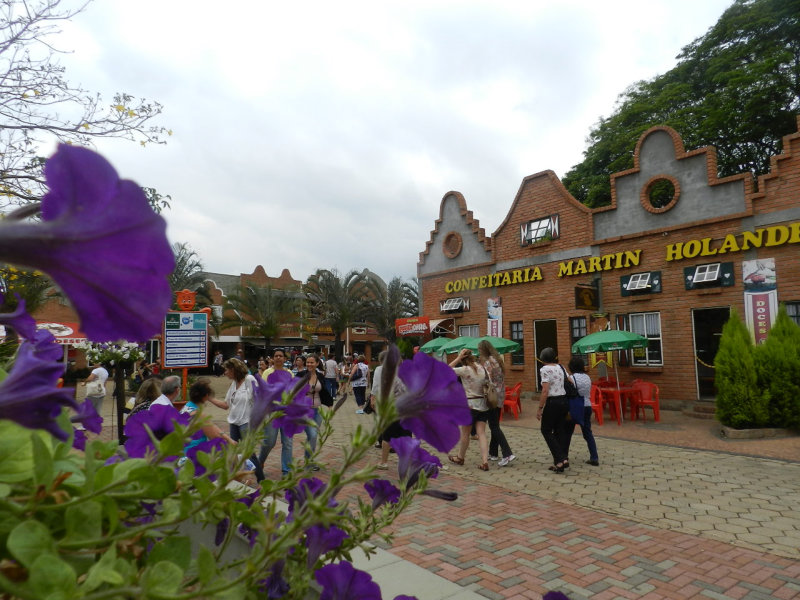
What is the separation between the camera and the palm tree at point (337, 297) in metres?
31.5

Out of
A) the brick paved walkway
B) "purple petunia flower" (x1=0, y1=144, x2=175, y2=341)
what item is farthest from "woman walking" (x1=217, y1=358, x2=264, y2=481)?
"purple petunia flower" (x1=0, y1=144, x2=175, y2=341)

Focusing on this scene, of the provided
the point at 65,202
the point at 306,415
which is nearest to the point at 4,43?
the point at 306,415

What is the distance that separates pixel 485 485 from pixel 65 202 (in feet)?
23.6

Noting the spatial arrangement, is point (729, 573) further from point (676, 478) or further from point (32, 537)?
point (32, 537)

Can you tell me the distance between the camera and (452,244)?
19.9 metres

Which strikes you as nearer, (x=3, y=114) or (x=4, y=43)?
(x=4, y=43)

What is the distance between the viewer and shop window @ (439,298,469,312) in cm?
1891

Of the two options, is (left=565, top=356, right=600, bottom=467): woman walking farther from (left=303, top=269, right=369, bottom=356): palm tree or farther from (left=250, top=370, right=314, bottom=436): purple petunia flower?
(left=303, top=269, right=369, bottom=356): palm tree

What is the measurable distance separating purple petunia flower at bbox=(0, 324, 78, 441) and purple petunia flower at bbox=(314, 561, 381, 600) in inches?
24.8

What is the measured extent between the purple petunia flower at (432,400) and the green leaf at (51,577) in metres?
0.43

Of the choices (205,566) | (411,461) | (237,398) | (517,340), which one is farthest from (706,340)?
(205,566)

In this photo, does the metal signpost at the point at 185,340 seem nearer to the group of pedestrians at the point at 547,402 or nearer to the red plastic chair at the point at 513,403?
the group of pedestrians at the point at 547,402

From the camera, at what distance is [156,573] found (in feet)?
1.80

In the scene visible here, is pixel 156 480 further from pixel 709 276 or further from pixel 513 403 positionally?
pixel 709 276
